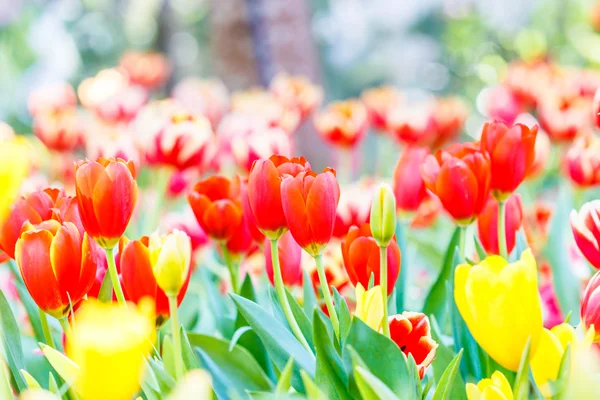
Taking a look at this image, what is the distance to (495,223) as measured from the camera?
2.59ft

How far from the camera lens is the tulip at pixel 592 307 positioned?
1.65ft

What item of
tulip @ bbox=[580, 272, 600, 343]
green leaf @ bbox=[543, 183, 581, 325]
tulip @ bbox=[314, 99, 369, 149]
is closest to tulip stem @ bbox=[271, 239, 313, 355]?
tulip @ bbox=[580, 272, 600, 343]

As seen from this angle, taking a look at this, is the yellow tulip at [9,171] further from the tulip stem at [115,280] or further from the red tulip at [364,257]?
the red tulip at [364,257]

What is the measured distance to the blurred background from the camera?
9.24 ft

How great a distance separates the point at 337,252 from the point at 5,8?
3787mm

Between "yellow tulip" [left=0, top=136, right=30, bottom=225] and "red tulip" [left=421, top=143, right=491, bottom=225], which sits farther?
"red tulip" [left=421, top=143, right=491, bottom=225]

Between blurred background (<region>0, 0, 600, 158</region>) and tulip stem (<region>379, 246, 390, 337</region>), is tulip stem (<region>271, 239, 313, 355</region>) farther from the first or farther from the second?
blurred background (<region>0, 0, 600, 158</region>)

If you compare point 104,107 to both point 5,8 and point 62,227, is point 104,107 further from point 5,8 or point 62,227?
point 5,8

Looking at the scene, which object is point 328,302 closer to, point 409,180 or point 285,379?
point 285,379

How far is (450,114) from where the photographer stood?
172 cm

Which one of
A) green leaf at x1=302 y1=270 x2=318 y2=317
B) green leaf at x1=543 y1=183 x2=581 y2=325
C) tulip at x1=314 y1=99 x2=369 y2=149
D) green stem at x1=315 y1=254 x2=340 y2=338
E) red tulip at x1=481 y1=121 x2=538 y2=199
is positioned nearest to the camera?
green stem at x1=315 y1=254 x2=340 y2=338

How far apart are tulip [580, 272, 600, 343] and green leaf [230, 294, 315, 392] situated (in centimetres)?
20

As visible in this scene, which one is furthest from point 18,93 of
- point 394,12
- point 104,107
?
point 394,12

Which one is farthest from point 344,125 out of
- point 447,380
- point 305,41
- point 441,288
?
point 305,41
